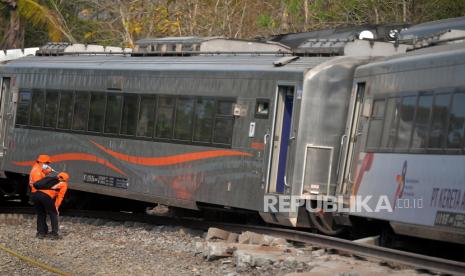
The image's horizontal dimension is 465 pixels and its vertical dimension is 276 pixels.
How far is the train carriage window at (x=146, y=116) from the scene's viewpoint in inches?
682

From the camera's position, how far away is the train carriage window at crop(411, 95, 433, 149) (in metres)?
12.2

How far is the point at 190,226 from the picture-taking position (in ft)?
54.9

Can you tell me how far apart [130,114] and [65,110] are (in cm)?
240

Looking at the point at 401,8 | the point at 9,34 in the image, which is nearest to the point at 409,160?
the point at 401,8

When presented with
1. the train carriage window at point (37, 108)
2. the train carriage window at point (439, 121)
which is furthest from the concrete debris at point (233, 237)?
the train carriage window at point (37, 108)

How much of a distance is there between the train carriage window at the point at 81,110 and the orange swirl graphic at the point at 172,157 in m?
0.79

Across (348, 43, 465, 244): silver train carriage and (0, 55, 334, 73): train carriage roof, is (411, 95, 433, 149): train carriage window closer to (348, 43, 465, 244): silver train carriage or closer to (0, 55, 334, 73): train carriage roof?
(348, 43, 465, 244): silver train carriage

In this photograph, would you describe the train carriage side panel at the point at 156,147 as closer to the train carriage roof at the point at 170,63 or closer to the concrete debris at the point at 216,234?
the train carriage roof at the point at 170,63

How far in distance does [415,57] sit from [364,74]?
1486 mm

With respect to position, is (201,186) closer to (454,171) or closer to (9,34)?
(454,171)

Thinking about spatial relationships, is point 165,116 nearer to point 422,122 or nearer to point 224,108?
point 224,108

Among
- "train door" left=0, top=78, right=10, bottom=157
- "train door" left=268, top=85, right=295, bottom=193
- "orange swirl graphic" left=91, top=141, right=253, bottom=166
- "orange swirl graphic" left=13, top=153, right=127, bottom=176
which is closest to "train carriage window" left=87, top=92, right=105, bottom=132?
"orange swirl graphic" left=91, top=141, right=253, bottom=166

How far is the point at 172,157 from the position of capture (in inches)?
656

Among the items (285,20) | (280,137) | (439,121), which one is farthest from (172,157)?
(285,20)
